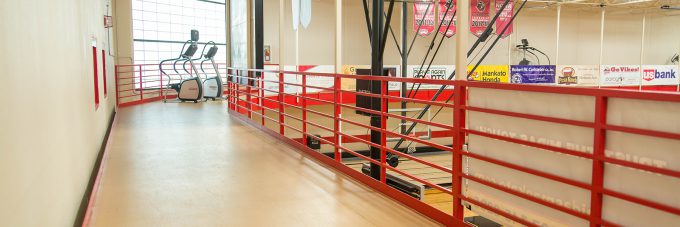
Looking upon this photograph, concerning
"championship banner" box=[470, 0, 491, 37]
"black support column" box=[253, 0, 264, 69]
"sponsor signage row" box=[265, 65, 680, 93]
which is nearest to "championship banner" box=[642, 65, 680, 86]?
"sponsor signage row" box=[265, 65, 680, 93]

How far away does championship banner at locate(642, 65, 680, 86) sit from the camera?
16.0 meters

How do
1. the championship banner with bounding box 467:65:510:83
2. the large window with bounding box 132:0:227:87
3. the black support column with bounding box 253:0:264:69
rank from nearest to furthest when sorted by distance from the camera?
the black support column with bounding box 253:0:264:69
the championship banner with bounding box 467:65:510:83
the large window with bounding box 132:0:227:87

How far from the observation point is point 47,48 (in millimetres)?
2938

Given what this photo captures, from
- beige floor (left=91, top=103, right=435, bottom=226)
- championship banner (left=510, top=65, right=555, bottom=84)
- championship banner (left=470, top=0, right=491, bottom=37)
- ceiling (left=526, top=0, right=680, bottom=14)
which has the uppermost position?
ceiling (left=526, top=0, right=680, bottom=14)

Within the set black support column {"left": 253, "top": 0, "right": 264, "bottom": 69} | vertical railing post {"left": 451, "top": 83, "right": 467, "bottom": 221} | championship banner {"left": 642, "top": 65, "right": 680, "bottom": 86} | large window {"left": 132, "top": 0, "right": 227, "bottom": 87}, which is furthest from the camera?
championship banner {"left": 642, "top": 65, "right": 680, "bottom": 86}

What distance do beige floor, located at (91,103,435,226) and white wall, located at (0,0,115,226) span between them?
1.71 feet

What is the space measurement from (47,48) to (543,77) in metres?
13.7

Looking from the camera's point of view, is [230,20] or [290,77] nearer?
[290,77]

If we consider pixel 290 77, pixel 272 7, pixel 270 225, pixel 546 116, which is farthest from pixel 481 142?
pixel 272 7

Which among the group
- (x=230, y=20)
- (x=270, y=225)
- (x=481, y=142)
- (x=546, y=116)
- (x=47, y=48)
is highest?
(x=230, y=20)

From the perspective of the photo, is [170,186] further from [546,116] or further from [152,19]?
[152,19]

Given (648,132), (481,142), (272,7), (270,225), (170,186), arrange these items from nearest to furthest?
1. (648,132)
2. (481,142)
3. (270,225)
4. (170,186)
5. (272,7)

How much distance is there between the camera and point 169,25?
49.8 feet

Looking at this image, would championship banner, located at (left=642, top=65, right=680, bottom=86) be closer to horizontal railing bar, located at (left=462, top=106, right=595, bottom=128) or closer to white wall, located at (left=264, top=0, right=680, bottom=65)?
white wall, located at (left=264, top=0, right=680, bottom=65)
